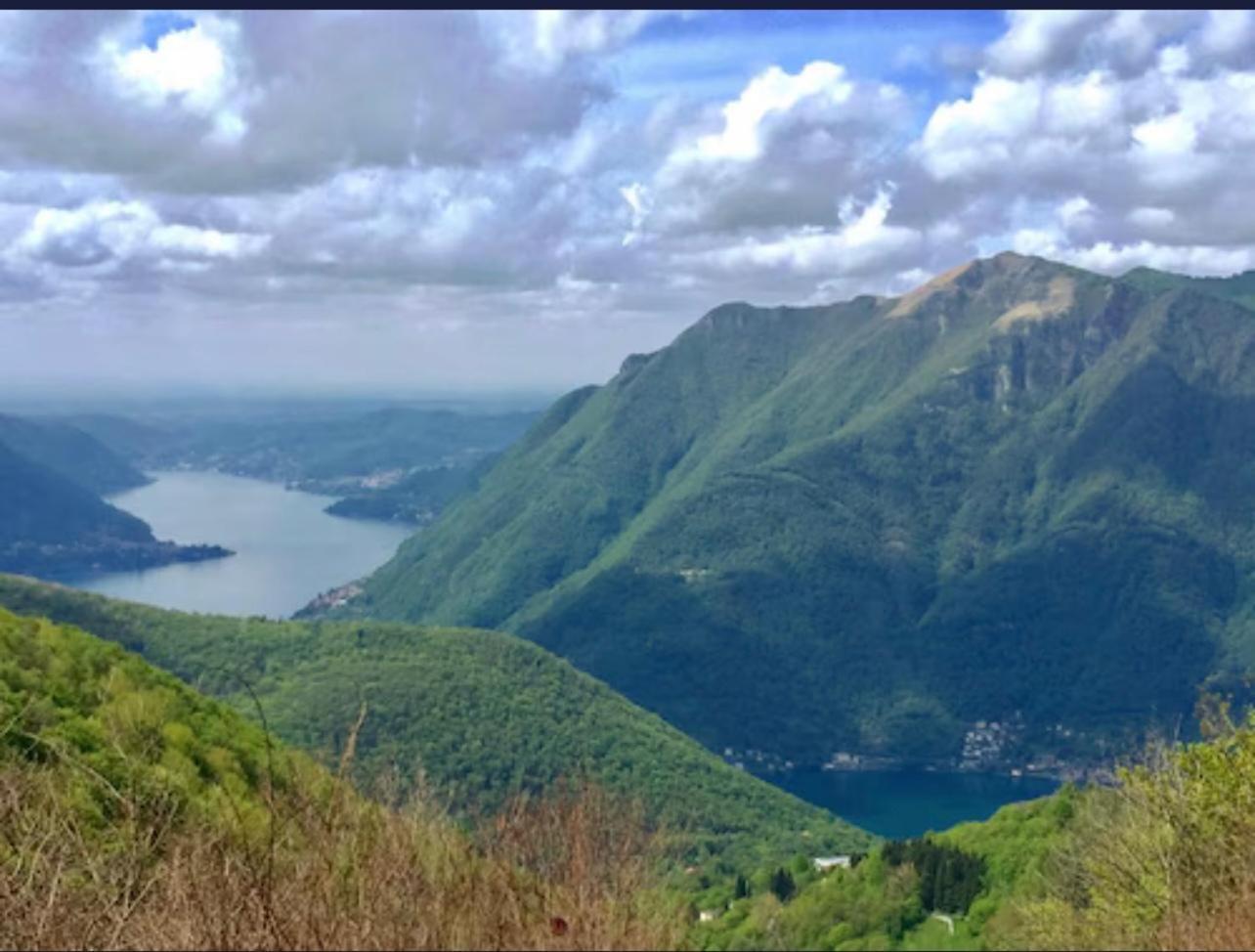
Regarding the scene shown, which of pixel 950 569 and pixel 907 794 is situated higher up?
pixel 950 569

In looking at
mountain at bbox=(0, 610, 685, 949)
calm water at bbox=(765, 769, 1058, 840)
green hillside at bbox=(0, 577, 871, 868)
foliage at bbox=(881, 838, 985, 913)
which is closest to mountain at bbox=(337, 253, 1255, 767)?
calm water at bbox=(765, 769, 1058, 840)

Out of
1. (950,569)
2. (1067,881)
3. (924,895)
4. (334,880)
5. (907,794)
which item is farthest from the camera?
(950,569)

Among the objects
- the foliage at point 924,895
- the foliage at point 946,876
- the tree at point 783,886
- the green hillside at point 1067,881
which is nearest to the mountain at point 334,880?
the green hillside at point 1067,881

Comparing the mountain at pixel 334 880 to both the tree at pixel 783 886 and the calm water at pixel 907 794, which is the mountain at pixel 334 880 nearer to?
the tree at pixel 783 886

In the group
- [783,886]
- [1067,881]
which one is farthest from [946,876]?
[783,886]

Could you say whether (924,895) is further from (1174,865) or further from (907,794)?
(907,794)

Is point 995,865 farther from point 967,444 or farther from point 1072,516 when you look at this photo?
point 967,444
